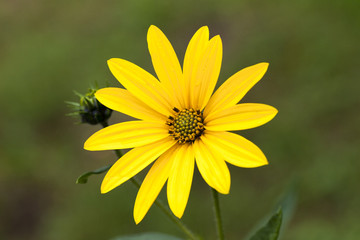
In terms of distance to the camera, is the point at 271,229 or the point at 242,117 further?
the point at 271,229

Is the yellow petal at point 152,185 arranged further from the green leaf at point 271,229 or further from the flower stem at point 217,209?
the green leaf at point 271,229

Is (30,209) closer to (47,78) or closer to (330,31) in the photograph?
(47,78)

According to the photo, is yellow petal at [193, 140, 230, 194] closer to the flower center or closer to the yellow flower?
the yellow flower

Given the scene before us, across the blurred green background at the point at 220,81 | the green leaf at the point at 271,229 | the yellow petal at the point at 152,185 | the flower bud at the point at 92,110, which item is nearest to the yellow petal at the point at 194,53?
the yellow petal at the point at 152,185

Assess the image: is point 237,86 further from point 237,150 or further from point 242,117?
point 237,150

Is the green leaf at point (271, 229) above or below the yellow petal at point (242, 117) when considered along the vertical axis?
below

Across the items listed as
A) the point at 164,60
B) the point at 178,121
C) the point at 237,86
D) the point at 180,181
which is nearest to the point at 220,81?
the point at 178,121
